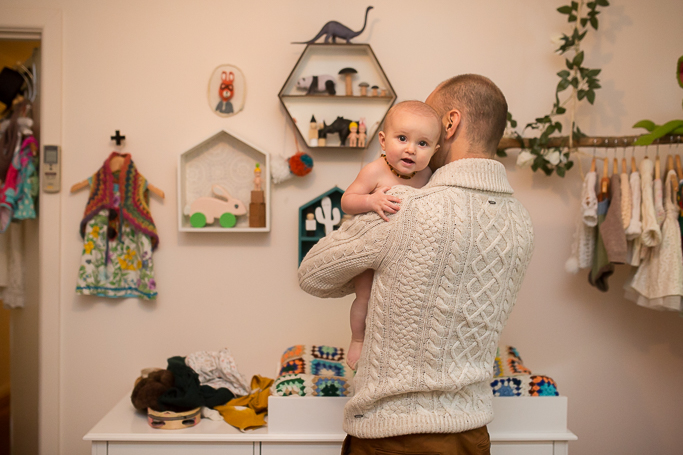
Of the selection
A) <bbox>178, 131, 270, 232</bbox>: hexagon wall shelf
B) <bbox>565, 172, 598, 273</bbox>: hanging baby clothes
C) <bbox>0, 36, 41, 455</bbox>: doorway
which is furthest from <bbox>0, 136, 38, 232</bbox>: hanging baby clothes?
<bbox>565, 172, 598, 273</bbox>: hanging baby clothes

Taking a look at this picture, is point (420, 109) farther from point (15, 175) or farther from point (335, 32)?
point (15, 175)

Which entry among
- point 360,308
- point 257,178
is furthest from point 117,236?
point 360,308

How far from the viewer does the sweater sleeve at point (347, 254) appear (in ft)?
3.69

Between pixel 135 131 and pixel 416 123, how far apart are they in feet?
5.35

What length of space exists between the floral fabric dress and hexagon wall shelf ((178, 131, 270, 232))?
0.25 metres

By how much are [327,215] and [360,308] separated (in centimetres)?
109

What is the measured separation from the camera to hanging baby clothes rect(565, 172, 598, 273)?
7.02ft

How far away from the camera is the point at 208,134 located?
2352 mm

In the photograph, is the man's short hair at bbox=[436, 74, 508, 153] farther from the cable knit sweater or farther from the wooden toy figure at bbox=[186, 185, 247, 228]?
the wooden toy figure at bbox=[186, 185, 247, 228]

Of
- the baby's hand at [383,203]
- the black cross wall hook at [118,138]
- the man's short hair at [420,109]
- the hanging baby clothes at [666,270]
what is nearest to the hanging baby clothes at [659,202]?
the hanging baby clothes at [666,270]

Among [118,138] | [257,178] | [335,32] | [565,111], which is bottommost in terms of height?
[257,178]

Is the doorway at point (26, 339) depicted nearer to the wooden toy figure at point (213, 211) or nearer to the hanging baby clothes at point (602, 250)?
the wooden toy figure at point (213, 211)

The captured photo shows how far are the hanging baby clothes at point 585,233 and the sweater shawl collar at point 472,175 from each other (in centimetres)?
119

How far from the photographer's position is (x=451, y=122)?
1.19m
